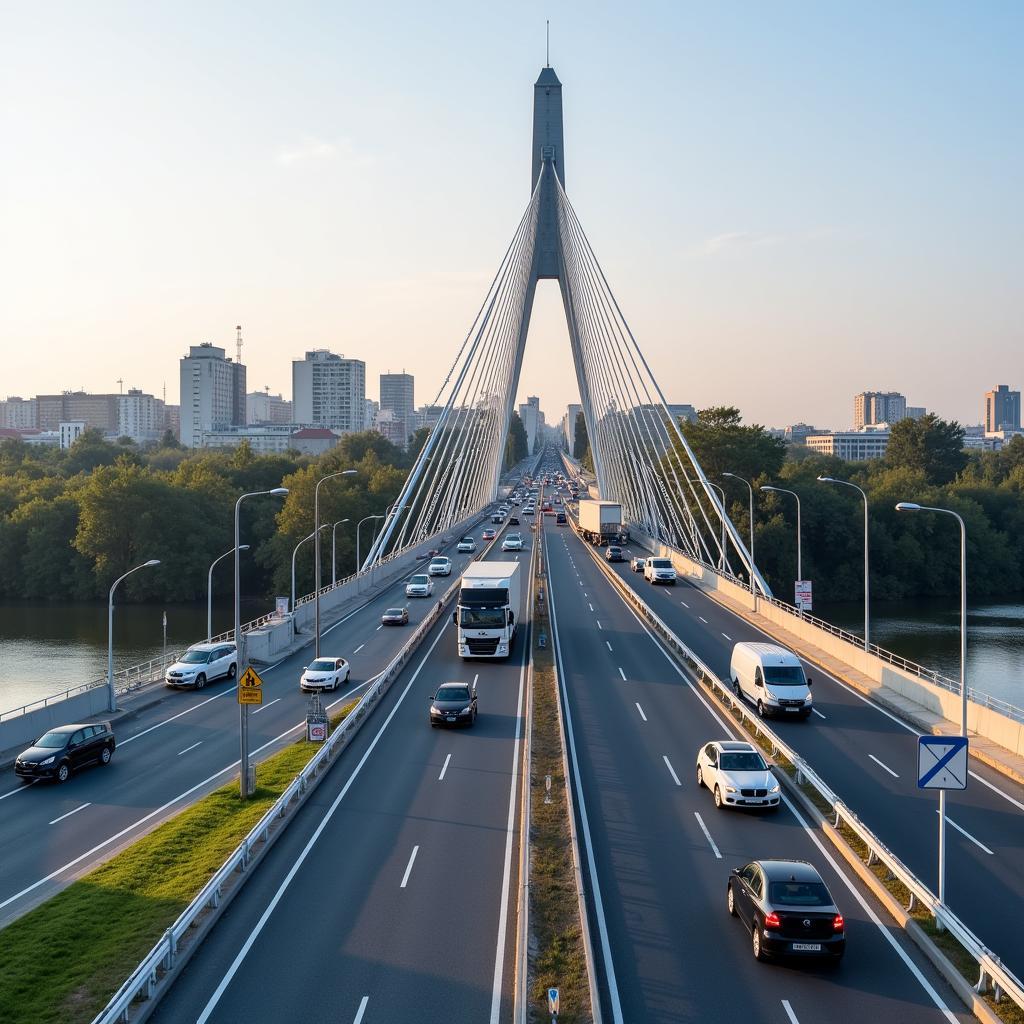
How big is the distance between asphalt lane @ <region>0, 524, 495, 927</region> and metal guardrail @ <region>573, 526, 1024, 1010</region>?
1281cm

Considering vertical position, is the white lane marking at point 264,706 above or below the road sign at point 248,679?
below

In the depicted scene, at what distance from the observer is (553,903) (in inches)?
600

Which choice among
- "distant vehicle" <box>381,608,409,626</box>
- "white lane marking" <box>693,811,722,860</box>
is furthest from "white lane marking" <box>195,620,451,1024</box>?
"distant vehicle" <box>381,608,409,626</box>

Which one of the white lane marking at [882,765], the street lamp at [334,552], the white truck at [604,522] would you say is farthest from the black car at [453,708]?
the white truck at [604,522]

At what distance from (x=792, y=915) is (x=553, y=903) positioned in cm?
367

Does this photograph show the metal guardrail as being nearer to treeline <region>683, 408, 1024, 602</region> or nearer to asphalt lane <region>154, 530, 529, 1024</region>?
asphalt lane <region>154, 530, 529, 1024</region>

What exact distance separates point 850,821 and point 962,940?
4.96m

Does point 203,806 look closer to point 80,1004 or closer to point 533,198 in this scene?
point 80,1004

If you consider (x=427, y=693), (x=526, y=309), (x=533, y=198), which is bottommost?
(x=427, y=693)

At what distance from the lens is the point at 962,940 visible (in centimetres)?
1344

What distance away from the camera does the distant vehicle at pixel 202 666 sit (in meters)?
35.8

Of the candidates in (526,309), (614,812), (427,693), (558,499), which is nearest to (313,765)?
(614,812)

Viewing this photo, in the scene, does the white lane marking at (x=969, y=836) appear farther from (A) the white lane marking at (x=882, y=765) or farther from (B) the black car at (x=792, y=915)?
(B) the black car at (x=792, y=915)

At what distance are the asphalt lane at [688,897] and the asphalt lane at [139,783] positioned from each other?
9.40 m
